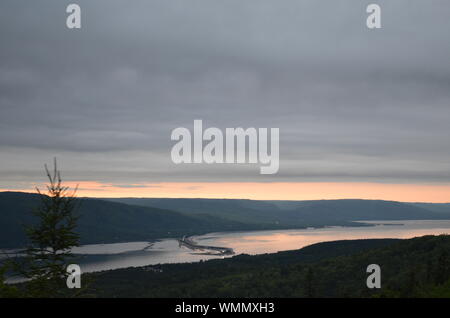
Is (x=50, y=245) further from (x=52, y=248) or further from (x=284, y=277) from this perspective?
(x=284, y=277)

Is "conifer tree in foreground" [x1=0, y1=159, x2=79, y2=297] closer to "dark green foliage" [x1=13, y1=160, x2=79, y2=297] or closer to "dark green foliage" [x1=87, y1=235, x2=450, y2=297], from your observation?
"dark green foliage" [x1=13, y1=160, x2=79, y2=297]

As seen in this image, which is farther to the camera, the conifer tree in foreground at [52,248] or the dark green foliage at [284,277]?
the dark green foliage at [284,277]

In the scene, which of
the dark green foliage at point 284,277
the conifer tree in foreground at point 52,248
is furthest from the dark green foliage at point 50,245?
the dark green foliage at point 284,277

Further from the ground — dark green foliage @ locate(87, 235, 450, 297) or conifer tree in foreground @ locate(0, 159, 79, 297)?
conifer tree in foreground @ locate(0, 159, 79, 297)

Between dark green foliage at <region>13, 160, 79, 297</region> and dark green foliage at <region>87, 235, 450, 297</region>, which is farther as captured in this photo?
dark green foliage at <region>87, 235, 450, 297</region>

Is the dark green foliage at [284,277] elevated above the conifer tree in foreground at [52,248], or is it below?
below

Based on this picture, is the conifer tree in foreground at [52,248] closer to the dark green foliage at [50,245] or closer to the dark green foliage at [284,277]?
the dark green foliage at [50,245]

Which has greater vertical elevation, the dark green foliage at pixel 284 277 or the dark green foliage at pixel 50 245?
the dark green foliage at pixel 50 245

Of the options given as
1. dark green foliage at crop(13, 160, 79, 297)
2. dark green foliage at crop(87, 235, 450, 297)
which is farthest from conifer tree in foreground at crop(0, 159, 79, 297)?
dark green foliage at crop(87, 235, 450, 297)

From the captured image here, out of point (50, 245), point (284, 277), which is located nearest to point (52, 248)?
point (50, 245)

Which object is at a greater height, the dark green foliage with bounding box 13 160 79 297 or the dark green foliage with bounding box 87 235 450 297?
the dark green foliage with bounding box 13 160 79 297

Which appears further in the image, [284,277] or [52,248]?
[284,277]
